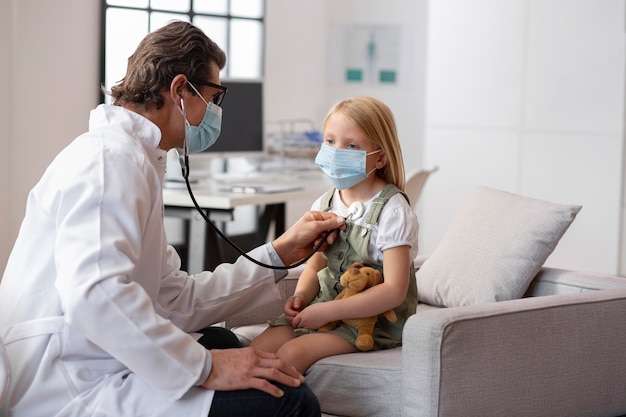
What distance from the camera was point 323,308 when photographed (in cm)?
234

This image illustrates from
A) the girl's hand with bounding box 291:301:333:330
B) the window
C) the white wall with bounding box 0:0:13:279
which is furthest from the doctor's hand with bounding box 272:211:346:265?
the window

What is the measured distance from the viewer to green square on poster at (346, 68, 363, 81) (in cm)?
629

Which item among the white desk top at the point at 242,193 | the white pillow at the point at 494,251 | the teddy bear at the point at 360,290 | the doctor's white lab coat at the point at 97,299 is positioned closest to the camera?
the doctor's white lab coat at the point at 97,299

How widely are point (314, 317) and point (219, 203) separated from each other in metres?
1.78

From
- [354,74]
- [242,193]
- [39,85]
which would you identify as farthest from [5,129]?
[354,74]

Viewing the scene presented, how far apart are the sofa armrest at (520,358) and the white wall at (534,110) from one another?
252 cm

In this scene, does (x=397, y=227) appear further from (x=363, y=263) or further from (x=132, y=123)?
(x=132, y=123)

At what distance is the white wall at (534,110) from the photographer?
16.3 feet

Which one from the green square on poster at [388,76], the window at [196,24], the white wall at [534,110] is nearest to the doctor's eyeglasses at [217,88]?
the window at [196,24]

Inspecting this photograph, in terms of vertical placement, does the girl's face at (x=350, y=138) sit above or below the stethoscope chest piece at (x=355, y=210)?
above

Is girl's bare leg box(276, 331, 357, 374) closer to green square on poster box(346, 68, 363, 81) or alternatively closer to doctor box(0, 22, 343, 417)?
doctor box(0, 22, 343, 417)

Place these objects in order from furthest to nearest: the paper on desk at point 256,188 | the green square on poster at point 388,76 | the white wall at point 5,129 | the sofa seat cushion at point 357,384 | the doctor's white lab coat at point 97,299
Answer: the green square on poster at point 388,76, the white wall at point 5,129, the paper on desk at point 256,188, the sofa seat cushion at point 357,384, the doctor's white lab coat at point 97,299

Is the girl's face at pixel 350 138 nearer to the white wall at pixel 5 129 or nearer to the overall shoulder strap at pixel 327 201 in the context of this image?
the overall shoulder strap at pixel 327 201

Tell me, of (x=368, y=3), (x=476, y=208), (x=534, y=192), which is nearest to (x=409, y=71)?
(x=368, y=3)
